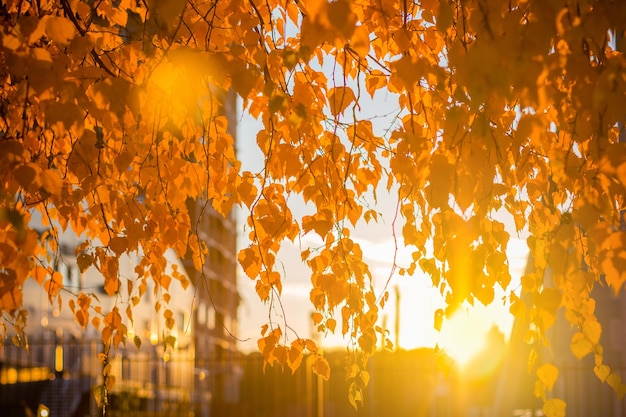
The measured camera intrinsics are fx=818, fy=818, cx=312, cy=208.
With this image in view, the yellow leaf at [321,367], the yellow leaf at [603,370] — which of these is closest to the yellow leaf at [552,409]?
the yellow leaf at [603,370]

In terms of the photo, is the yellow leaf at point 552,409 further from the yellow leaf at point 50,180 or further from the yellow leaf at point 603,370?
the yellow leaf at point 50,180

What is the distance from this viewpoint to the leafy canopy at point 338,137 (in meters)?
2.76

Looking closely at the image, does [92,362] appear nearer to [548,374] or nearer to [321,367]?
[321,367]

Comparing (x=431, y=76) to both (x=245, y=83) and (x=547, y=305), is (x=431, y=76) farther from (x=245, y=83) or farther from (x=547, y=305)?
(x=547, y=305)

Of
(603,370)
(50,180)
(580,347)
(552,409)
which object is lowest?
(552,409)

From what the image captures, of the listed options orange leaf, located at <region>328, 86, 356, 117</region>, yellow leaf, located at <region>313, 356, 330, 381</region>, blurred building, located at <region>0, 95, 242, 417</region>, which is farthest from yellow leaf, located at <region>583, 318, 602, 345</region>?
blurred building, located at <region>0, 95, 242, 417</region>

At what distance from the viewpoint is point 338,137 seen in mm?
4547

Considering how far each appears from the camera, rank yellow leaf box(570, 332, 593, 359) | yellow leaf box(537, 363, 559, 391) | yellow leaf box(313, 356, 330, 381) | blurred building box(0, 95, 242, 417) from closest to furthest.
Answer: yellow leaf box(537, 363, 559, 391) → yellow leaf box(570, 332, 593, 359) → yellow leaf box(313, 356, 330, 381) → blurred building box(0, 95, 242, 417)

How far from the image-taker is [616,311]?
379 inches

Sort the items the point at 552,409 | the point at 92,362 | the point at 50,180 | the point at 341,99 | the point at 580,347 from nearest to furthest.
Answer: the point at 50,180 < the point at 580,347 < the point at 341,99 < the point at 552,409 < the point at 92,362

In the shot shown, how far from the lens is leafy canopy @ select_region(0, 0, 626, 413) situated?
9.07 feet

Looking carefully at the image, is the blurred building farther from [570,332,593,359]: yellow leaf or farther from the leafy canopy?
[570,332,593,359]: yellow leaf

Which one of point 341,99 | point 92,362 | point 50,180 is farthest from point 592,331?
point 92,362

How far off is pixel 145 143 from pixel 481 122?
2946 millimetres
